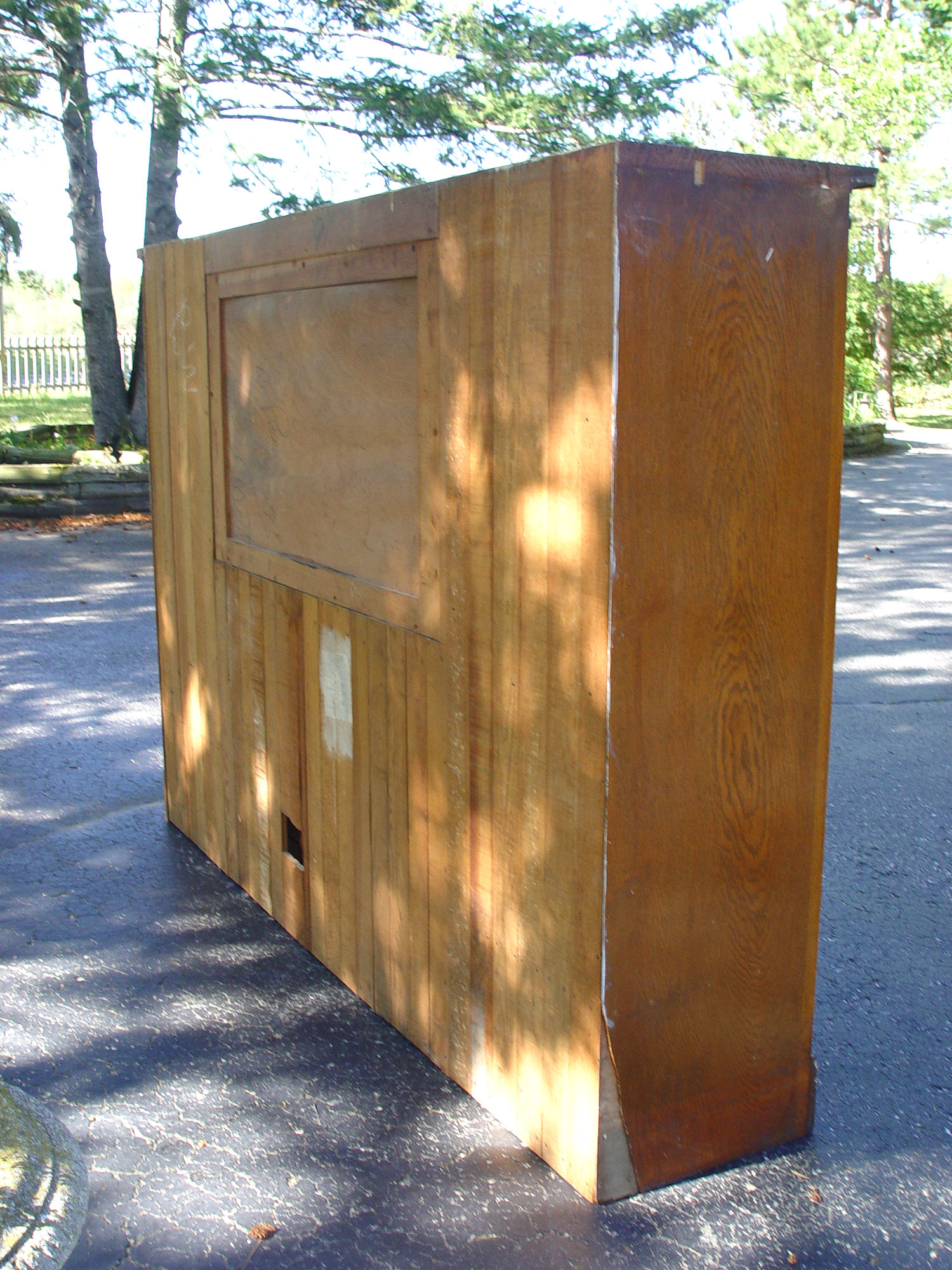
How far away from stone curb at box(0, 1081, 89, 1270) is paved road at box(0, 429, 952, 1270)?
0.04 m

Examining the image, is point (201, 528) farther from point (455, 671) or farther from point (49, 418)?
point (49, 418)

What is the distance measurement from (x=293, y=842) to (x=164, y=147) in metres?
11.2

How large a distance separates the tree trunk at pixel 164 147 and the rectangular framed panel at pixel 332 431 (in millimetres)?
6695

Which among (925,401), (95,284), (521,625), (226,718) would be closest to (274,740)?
(226,718)

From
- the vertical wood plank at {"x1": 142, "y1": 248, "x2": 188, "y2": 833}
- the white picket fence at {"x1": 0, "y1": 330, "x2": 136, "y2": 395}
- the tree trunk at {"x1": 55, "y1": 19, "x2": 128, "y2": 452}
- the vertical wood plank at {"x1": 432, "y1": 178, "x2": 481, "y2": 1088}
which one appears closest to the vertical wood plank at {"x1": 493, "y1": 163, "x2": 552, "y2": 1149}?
the vertical wood plank at {"x1": 432, "y1": 178, "x2": 481, "y2": 1088}

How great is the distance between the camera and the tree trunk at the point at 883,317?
2584cm

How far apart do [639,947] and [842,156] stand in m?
23.8

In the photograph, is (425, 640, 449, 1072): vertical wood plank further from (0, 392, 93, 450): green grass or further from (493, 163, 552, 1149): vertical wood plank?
(0, 392, 93, 450): green grass

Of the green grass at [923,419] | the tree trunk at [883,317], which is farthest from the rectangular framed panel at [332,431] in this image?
the tree trunk at [883,317]

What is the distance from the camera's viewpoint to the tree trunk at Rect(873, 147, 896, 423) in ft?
84.8

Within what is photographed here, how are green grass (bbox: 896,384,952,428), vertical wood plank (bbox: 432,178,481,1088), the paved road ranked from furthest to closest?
1. green grass (bbox: 896,384,952,428)
2. vertical wood plank (bbox: 432,178,481,1088)
3. the paved road

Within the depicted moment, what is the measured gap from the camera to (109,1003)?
3162 mm

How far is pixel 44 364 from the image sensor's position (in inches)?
990

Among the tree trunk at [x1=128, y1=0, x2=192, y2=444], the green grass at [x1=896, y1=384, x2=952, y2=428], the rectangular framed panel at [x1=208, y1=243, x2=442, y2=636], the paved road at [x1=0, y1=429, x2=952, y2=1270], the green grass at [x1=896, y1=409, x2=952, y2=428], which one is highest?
the tree trunk at [x1=128, y1=0, x2=192, y2=444]
